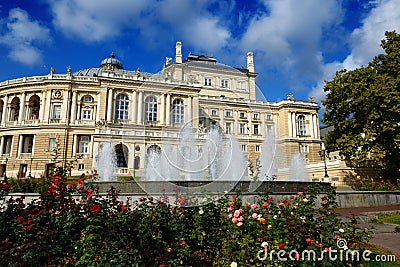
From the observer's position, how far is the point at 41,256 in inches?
182

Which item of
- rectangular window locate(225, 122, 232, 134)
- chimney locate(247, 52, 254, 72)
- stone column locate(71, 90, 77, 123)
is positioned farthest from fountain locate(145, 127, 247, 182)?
chimney locate(247, 52, 254, 72)

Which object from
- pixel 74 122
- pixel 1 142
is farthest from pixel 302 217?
pixel 1 142

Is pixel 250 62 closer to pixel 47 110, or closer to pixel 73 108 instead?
pixel 73 108

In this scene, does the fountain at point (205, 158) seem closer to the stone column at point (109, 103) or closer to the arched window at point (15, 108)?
the stone column at point (109, 103)

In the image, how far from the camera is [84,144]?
169 ft

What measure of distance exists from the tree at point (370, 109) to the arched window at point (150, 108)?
23.3m

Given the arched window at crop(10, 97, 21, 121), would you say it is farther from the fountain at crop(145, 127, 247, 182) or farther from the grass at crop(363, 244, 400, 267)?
the grass at crop(363, 244, 400, 267)

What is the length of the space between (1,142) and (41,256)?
57.5m

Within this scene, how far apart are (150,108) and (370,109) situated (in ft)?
80.4

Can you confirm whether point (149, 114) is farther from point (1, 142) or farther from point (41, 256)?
point (1, 142)

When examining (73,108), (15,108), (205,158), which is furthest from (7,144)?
(205,158)

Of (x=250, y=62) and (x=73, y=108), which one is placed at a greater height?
(x=250, y=62)

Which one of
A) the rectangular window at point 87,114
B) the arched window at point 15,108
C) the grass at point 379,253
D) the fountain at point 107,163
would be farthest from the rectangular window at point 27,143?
the grass at point 379,253

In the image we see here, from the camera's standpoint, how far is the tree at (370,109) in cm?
2539
